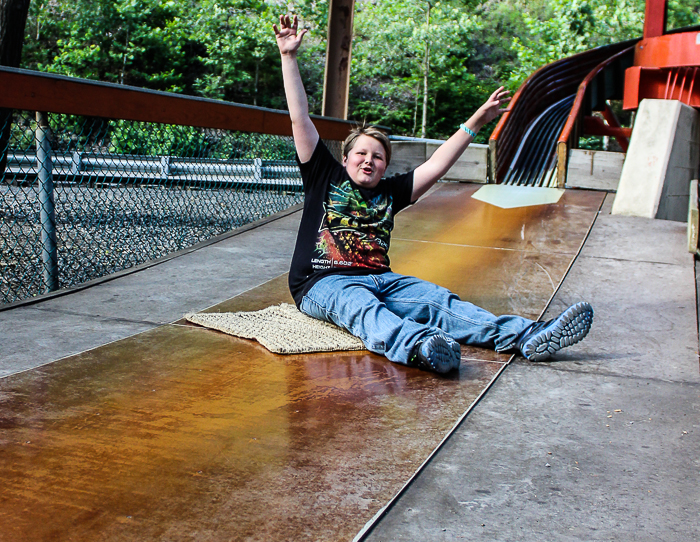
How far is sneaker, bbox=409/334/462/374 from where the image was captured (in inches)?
108

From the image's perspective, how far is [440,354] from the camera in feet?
9.01

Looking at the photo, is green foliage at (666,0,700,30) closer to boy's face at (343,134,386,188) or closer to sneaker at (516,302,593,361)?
boy's face at (343,134,386,188)

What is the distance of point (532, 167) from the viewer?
10.0 m

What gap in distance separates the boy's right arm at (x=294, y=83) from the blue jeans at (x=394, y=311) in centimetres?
72

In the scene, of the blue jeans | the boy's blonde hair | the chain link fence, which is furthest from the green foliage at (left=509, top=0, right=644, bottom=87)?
the blue jeans

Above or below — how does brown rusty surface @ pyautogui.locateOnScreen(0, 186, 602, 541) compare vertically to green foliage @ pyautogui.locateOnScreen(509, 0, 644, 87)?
below

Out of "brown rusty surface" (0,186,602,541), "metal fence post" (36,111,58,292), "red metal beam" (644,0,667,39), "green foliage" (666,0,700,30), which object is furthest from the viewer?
"green foliage" (666,0,700,30)

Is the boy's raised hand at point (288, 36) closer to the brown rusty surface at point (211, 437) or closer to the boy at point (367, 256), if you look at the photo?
the boy at point (367, 256)

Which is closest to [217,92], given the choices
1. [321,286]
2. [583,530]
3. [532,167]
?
[532,167]

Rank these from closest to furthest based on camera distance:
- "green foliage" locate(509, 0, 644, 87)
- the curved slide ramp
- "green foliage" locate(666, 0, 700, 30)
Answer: the curved slide ramp
"green foliage" locate(509, 0, 644, 87)
"green foliage" locate(666, 0, 700, 30)

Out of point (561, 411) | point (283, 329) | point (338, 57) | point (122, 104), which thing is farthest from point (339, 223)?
point (338, 57)

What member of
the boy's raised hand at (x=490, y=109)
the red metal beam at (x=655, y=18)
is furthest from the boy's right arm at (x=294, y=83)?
the red metal beam at (x=655, y=18)

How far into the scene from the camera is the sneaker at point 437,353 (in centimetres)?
274

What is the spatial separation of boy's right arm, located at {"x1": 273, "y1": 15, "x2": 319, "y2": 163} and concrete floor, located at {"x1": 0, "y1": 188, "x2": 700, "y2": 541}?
1.18m
